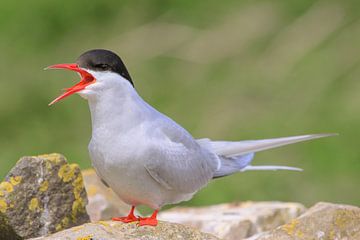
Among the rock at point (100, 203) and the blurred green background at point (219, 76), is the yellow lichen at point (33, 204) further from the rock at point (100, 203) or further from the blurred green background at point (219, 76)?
the blurred green background at point (219, 76)

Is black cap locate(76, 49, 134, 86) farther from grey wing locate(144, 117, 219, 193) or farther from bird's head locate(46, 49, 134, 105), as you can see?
grey wing locate(144, 117, 219, 193)

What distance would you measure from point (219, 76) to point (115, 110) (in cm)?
605

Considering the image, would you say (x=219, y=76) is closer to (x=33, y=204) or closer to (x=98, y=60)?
(x=33, y=204)

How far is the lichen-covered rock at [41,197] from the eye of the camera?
216 inches

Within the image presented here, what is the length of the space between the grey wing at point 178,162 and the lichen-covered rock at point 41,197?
0.49 meters

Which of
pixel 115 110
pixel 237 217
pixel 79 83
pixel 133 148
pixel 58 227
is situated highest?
pixel 79 83

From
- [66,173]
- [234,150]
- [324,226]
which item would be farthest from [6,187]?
[324,226]

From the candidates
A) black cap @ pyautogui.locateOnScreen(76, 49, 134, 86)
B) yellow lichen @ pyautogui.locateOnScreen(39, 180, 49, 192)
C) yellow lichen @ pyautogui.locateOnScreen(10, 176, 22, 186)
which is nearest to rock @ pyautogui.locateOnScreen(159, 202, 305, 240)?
yellow lichen @ pyautogui.locateOnScreen(39, 180, 49, 192)

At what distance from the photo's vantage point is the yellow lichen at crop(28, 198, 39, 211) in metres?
5.54

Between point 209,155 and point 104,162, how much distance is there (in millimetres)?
842

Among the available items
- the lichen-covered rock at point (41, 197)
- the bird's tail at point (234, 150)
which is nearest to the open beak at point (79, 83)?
the lichen-covered rock at point (41, 197)

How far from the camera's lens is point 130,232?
5242 millimetres

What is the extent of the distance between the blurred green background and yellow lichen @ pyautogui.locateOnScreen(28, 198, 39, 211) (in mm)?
4039

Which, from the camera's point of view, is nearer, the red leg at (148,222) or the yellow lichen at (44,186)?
the red leg at (148,222)
